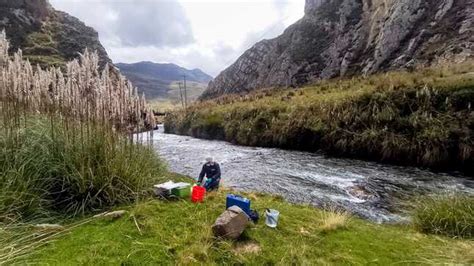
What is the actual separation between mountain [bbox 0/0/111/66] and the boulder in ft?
190

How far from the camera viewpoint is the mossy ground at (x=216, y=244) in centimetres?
471

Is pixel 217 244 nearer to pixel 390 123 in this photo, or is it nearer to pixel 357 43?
pixel 390 123

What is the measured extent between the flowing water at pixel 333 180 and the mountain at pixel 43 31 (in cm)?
4934

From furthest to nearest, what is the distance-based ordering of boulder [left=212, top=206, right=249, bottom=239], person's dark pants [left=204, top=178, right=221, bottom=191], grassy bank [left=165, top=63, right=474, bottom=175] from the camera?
grassy bank [left=165, top=63, right=474, bottom=175]
person's dark pants [left=204, top=178, right=221, bottom=191]
boulder [left=212, top=206, right=249, bottom=239]

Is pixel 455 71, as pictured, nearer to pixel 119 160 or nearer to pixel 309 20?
pixel 119 160

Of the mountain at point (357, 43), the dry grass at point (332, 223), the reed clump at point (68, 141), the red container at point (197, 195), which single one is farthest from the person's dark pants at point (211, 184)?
the mountain at point (357, 43)

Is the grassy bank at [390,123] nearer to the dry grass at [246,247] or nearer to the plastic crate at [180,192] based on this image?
the plastic crate at [180,192]

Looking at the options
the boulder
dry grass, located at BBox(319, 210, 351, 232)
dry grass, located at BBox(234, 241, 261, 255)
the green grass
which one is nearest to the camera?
the green grass

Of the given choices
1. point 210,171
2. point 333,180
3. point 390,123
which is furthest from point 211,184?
point 390,123

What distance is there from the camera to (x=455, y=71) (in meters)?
18.6

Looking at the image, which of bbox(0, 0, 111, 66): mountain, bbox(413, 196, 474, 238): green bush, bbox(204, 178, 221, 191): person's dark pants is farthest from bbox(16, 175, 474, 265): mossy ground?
bbox(0, 0, 111, 66): mountain

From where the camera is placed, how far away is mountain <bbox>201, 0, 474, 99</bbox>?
96.9 ft

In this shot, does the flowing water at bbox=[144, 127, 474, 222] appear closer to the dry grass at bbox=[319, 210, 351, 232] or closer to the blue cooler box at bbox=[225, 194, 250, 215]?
the dry grass at bbox=[319, 210, 351, 232]

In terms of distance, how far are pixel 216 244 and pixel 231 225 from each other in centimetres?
36
